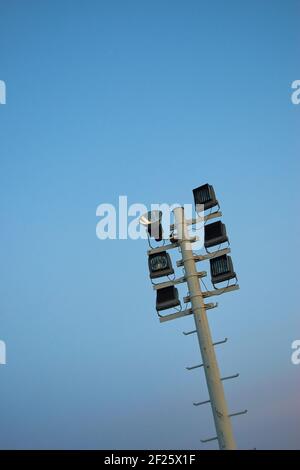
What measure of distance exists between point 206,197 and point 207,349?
15.5 ft

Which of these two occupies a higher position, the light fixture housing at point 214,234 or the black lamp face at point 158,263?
the light fixture housing at point 214,234

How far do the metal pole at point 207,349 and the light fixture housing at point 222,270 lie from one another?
54 centimetres

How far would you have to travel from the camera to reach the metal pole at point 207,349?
16641 mm

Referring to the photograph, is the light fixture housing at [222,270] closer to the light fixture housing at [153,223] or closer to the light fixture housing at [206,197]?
the light fixture housing at [206,197]

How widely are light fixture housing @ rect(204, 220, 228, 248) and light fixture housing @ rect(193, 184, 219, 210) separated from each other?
737mm

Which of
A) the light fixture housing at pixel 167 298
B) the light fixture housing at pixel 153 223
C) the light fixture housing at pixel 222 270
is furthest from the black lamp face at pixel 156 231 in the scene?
the light fixture housing at pixel 222 270

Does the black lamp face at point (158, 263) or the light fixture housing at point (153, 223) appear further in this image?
the light fixture housing at point (153, 223)

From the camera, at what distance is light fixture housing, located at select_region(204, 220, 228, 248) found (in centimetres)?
1812

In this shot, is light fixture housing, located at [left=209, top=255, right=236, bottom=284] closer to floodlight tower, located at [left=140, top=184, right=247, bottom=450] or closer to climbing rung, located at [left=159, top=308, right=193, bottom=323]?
floodlight tower, located at [left=140, top=184, right=247, bottom=450]

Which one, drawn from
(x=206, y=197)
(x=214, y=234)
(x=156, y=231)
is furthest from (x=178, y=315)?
(x=206, y=197)

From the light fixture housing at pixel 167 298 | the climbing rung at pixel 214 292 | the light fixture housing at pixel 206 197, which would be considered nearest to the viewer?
the climbing rung at pixel 214 292
